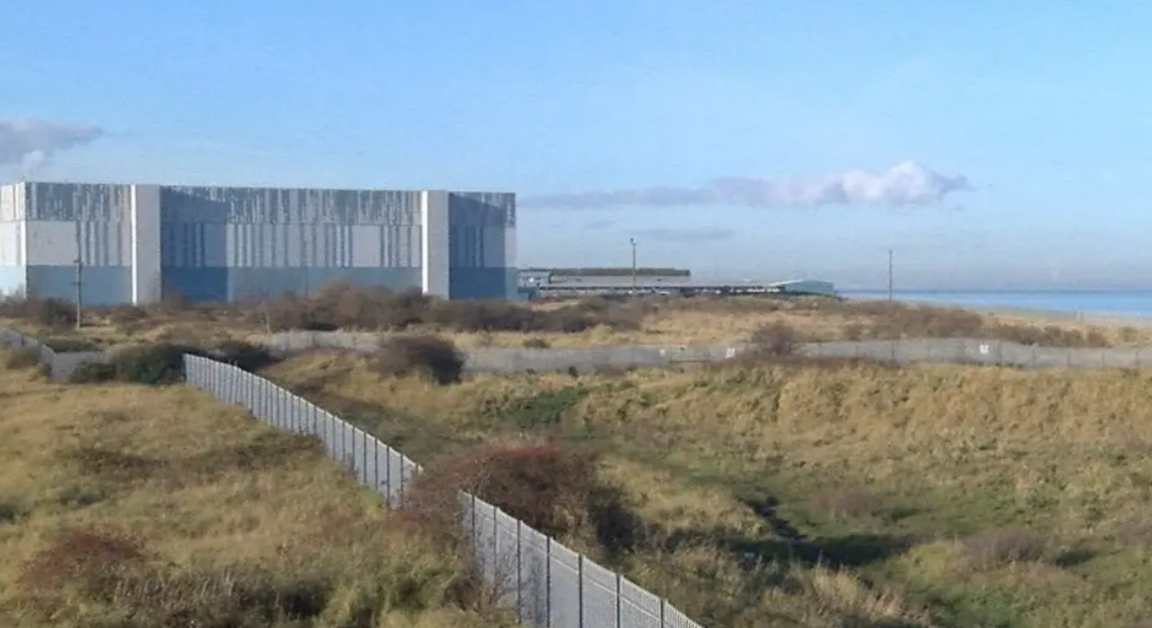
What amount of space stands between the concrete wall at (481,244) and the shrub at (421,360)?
4747 centimetres

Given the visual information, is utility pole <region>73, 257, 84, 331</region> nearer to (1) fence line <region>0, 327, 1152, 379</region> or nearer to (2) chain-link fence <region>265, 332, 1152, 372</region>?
(1) fence line <region>0, 327, 1152, 379</region>

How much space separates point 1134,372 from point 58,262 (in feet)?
228

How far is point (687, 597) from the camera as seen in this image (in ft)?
50.3

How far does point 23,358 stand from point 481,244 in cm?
5103

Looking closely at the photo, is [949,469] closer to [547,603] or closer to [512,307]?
[547,603]

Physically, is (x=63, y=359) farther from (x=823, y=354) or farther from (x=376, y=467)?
(x=376, y=467)

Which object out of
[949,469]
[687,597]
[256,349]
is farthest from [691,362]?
[687,597]

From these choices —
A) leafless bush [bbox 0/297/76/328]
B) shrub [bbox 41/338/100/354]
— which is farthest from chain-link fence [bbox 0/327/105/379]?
leafless bush [bbox 0/297/76/328]

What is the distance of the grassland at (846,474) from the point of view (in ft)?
67.4

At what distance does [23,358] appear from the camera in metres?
57.5

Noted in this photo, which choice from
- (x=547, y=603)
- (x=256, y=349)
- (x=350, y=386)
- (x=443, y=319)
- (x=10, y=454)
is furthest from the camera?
(x=443, y=319)

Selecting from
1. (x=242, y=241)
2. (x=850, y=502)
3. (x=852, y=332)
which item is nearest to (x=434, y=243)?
(x=242, y=241)

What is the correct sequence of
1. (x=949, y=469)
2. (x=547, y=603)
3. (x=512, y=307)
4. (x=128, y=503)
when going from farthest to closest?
(x=512, y=307), (x=949, y=469), (x=128, y=503), (x=547, y=603)

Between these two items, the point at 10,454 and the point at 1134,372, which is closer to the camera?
the point at 10,454
